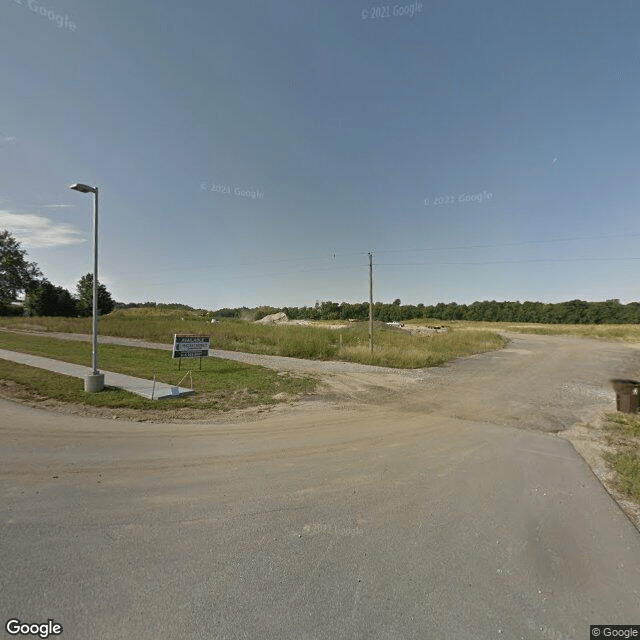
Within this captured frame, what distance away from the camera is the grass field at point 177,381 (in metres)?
8.58

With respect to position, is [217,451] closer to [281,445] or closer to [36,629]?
[281,445]

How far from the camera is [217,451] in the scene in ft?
18.5


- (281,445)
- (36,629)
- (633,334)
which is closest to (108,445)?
(281,445)

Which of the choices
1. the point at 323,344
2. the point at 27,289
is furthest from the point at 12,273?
the point at 323,344

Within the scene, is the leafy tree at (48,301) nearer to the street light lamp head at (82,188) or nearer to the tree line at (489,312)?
the tree line at (489,312)

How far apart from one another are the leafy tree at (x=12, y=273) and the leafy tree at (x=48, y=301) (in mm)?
2829

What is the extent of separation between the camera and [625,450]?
6.33m

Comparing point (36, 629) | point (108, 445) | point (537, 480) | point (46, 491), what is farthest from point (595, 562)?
point (108, 445)

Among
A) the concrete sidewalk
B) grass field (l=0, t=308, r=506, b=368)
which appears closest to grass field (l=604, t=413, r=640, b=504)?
grass field (l=0, t=308, r=506, b=368)

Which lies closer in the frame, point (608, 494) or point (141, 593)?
point (141, 593)

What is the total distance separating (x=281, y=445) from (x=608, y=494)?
5253 millimetres

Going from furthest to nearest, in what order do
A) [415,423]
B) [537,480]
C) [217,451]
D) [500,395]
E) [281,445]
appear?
[500,395], [415,423], [281,445], [217,451], [537,480]

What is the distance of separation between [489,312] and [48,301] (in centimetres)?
11279

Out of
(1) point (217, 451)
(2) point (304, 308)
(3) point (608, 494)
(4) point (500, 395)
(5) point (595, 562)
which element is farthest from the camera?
(2) point (304, 308)
